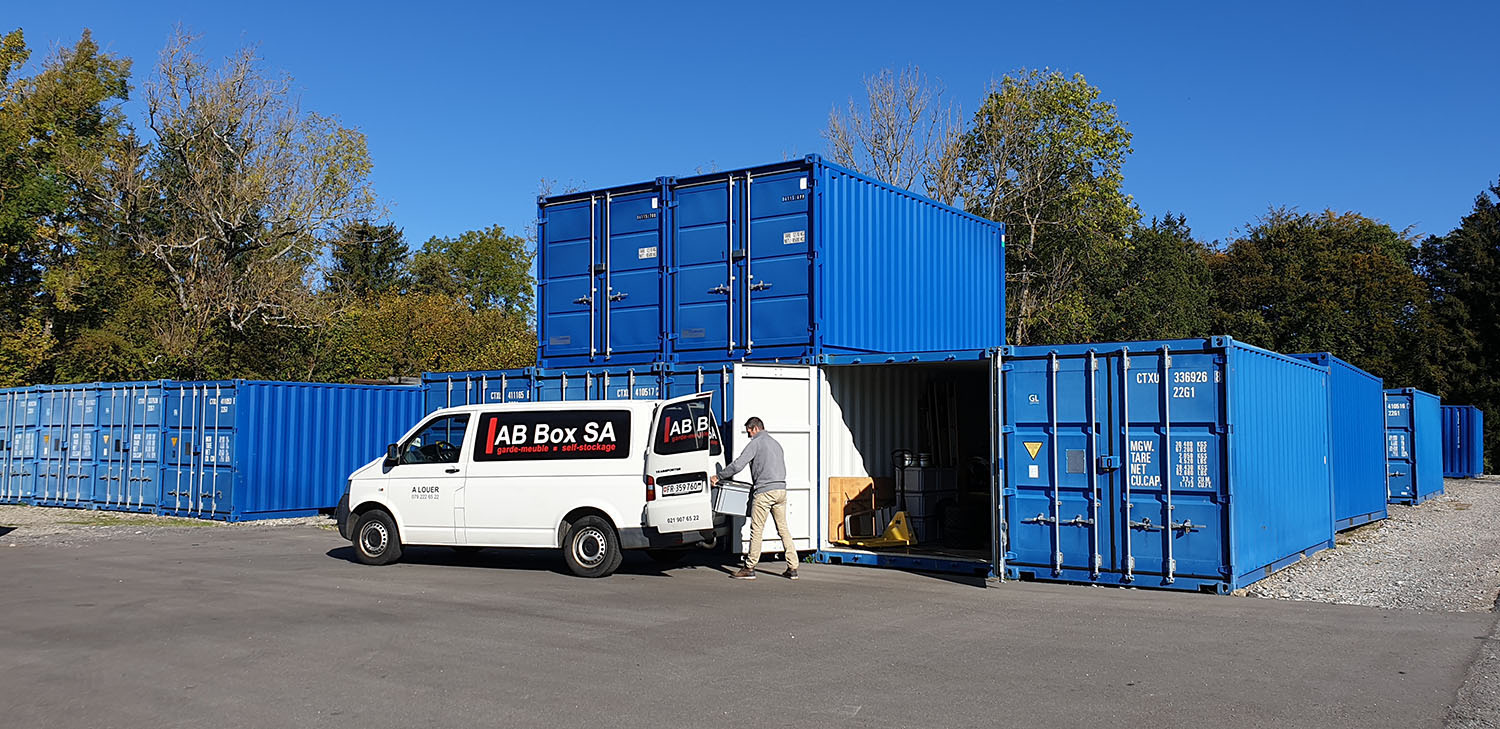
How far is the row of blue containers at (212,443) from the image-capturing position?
21.5 meters

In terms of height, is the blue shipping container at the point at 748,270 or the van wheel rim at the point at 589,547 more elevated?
the blue shipping container at the point at 748,270

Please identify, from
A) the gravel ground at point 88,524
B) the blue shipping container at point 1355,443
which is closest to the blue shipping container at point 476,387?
the gravel ground at point 88,524

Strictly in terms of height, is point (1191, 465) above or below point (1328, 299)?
below

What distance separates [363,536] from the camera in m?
14.4

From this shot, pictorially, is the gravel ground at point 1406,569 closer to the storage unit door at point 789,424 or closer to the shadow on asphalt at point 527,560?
the storage unit door at point 789,424

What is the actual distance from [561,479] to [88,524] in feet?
42.9

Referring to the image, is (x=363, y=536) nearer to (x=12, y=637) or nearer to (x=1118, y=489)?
(x=12, y=637)

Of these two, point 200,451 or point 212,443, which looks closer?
point 212,443

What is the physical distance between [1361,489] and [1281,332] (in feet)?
109

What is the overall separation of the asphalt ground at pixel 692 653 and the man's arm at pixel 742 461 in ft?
4.11

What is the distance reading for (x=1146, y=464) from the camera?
39.6 ft

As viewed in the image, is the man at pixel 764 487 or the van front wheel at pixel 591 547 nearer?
the van front wheel at pixel 591 547

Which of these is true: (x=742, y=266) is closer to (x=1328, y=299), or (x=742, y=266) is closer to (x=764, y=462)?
(x=764, y=462)

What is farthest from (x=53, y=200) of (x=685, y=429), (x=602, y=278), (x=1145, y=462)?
(x=1145, y=462)
